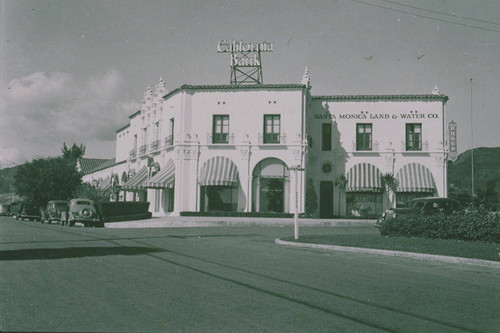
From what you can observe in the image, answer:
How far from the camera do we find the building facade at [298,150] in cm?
3866

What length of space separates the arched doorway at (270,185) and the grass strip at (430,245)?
20417 millimetres

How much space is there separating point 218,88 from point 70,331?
35.2 m

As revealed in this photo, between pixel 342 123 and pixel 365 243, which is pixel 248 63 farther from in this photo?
pixel 365 243

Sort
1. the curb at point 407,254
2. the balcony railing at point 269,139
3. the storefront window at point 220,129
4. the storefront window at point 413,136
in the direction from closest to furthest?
the curb at point 407,254 → the balcony railing at point 269,139 → the storefront window at point 220,129 → the storefront window at point 413,136

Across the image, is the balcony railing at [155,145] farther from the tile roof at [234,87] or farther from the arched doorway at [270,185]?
the arched doorway at [270,185]

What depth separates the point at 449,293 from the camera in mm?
8352

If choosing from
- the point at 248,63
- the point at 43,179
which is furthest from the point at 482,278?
the point at 43,179

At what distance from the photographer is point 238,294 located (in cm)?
768

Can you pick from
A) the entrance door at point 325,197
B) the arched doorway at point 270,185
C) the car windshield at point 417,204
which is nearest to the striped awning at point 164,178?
the arched doorway at point 270,185

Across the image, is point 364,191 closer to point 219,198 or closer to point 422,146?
point 422,146

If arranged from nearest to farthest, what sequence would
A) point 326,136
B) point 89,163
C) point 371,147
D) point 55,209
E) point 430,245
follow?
1. point 430,245
2. point 55,209
3. point 371,147
4. point 326,136
5. point 89,163

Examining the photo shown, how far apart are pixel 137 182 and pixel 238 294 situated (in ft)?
127

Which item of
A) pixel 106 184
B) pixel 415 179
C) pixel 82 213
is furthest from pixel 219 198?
pixel 106 184

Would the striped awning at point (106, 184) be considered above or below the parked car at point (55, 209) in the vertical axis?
above
